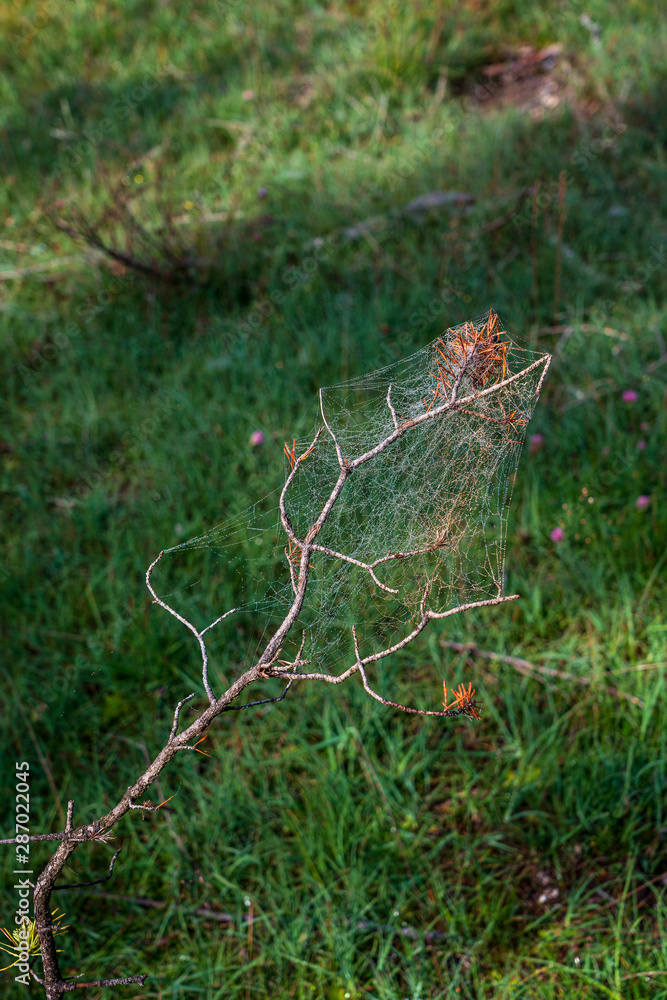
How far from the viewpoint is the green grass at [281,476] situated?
1.95 m

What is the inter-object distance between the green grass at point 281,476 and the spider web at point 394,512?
15cm

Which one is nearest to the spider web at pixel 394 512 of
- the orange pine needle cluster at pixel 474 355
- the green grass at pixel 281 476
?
the orange pine needle cluster at pixel 474 355

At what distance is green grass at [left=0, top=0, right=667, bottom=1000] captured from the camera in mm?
1949

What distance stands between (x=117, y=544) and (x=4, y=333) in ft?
6.14

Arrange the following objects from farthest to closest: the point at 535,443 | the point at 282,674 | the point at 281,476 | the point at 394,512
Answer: the point at 281,476 < the point at 535,443 < the point at 394,512 < the point at 282,674

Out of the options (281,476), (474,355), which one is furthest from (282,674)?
(281,476)

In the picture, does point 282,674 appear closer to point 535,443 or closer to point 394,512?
point 394,512

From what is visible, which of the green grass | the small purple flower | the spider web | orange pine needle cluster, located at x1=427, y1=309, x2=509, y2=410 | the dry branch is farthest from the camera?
the small purple flower

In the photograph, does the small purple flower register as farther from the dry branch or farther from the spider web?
the dry branch

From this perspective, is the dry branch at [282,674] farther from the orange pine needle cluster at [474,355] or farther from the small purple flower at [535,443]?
the small purple flower at [535,443]

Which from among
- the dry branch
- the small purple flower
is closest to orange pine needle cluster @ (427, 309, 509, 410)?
the dry branch

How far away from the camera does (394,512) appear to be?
5.97 ft

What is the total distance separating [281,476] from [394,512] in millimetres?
1186

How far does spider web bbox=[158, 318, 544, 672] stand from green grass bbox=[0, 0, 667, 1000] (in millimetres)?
146
